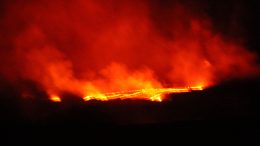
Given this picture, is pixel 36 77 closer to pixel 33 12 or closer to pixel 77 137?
pixel 33 12

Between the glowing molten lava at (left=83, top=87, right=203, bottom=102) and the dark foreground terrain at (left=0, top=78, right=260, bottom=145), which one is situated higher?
the glowing molten lava at (left=83, top=87, right=203, bottom=102)

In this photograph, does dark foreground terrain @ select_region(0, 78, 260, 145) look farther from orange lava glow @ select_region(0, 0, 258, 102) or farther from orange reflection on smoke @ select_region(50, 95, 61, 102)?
orange lava glow @ select_region(0, 0, 258, 102)

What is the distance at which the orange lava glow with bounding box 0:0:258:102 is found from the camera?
694cm

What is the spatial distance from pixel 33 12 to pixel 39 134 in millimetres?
2729

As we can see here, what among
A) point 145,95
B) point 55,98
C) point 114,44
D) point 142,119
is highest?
point 114,44

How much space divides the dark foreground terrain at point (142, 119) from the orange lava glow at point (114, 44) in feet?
2.74

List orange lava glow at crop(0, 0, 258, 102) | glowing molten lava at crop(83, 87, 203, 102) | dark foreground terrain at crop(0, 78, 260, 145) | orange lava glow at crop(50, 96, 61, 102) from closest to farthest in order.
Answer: dark foreground terrain at crop(0, 78, 260, 145) → glowing molten lava at crop(83, 87, 203, 102) → orange lava glow at crop(50, 96, 61, 102) → orange lava glow at crop(0, 0, 258, 102)

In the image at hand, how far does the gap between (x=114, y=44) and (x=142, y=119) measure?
211cm

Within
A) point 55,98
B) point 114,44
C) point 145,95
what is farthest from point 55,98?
point 114,44

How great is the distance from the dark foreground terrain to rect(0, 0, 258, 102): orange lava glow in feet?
2.74

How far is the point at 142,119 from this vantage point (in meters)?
5.46

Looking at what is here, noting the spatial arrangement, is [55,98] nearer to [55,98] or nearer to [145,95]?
[55,98]

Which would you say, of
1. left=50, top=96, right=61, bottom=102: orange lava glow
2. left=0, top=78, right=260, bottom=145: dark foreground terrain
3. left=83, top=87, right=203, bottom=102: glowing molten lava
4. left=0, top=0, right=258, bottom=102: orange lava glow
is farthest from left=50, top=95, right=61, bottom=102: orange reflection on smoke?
left=0, top=0, right=258, bottom=102: orange lava glow

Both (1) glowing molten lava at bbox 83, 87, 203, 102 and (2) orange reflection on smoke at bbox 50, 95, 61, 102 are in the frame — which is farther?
(2) orange reflection on smoke at bbox 50, 95, 61, 102
